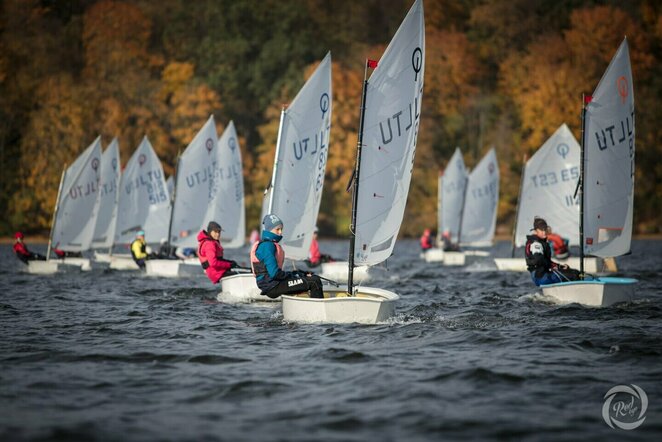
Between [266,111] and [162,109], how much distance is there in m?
7.68

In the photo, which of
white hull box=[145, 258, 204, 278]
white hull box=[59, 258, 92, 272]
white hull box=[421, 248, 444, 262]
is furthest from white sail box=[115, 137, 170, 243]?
white hull box=[421, 248, 444, 262]

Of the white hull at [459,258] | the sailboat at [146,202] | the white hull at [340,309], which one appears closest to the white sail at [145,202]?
the sailboat at [146,202]

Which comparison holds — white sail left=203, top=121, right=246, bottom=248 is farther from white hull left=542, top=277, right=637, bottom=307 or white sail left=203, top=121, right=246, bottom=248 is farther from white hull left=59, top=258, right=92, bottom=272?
white hull left=542, top=277, right=637, bottom=307

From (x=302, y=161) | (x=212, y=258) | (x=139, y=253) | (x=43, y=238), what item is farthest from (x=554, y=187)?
(x=43, y=238)

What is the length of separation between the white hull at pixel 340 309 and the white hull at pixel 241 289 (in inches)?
150

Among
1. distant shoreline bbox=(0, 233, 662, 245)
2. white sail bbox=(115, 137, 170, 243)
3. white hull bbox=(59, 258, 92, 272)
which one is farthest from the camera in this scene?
distant shoreline bbox=(0, 233, 662, 245)

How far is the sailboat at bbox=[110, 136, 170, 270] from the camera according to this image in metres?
32.0

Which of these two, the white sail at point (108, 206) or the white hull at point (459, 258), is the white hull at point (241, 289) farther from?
the white hull at point (459, 258)

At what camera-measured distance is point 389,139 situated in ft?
46.7

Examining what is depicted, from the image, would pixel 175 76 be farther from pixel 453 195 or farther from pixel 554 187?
pixel 554 187

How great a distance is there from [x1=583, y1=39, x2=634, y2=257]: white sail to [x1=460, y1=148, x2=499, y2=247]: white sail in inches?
778

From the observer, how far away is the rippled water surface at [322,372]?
766 cm

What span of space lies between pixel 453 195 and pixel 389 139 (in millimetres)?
27305

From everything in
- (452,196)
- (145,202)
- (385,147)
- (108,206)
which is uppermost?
(452,196)
